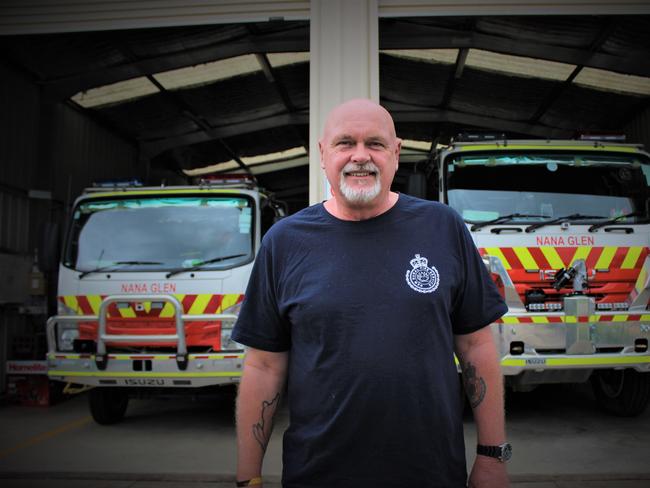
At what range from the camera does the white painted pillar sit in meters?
4.74

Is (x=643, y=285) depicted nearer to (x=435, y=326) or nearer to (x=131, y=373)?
(x=435, y=326)

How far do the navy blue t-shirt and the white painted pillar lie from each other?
9.23 feet

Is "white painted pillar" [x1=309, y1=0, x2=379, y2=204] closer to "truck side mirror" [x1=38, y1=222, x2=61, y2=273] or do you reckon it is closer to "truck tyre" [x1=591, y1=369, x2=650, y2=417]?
"truck side mirror" [x1=38, y1=222, x2=61, y2=273]

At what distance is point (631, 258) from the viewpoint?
216 inches

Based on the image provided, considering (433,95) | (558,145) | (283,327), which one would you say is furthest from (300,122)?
(283,327)

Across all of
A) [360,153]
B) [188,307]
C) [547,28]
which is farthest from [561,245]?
[360,153]

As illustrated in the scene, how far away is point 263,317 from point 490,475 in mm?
900

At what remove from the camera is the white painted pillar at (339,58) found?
474cm

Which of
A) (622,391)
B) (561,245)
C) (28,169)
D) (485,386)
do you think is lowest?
(622,391)

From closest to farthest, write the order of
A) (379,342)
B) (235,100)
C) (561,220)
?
(379,342)
(561,220)
(235,100)

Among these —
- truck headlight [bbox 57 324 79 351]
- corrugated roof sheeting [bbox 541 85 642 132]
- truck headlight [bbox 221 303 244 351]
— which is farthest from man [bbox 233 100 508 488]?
corrugated roof sheeting [bbox 541 85 642 132]

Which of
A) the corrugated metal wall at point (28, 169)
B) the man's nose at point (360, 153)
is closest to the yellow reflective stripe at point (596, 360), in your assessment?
the man's nose at point (360, 153)

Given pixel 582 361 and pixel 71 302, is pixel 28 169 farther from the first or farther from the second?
pixel 582 361

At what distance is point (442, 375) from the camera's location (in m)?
1.82
